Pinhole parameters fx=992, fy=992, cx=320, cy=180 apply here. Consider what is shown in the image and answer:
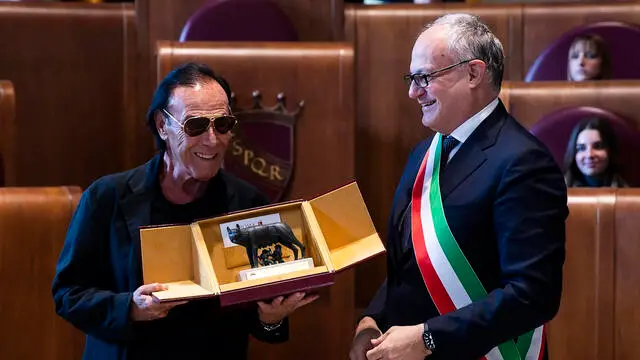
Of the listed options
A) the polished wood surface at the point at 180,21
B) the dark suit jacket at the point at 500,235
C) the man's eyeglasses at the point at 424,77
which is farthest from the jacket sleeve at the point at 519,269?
the polished wood surface at the point at 180,21

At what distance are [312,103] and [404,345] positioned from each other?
2.14ft

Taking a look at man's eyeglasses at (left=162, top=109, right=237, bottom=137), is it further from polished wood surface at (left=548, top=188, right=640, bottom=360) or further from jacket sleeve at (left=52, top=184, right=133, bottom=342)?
polished wood surface at (left=548, top=188, right=640, bottom=360)

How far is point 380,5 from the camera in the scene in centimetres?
183

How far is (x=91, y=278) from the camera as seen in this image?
3.21ft

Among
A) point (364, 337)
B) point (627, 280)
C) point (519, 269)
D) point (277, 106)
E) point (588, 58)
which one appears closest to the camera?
point (519, 269)

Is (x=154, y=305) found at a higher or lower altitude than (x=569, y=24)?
lower

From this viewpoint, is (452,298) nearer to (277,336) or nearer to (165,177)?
(277,336)

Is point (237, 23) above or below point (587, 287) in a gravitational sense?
above

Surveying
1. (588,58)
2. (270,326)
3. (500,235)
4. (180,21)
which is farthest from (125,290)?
(588,58)

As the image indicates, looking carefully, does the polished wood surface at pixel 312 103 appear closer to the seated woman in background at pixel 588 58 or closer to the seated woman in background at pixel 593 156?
the seated woman in background at pixel 593 156

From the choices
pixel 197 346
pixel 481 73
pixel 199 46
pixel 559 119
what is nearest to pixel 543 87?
pixel 559 119

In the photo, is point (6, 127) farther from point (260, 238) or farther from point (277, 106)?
point (260, 238)

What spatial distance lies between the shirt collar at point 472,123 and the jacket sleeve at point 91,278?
0.34 meters

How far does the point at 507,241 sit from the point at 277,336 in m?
0.26
